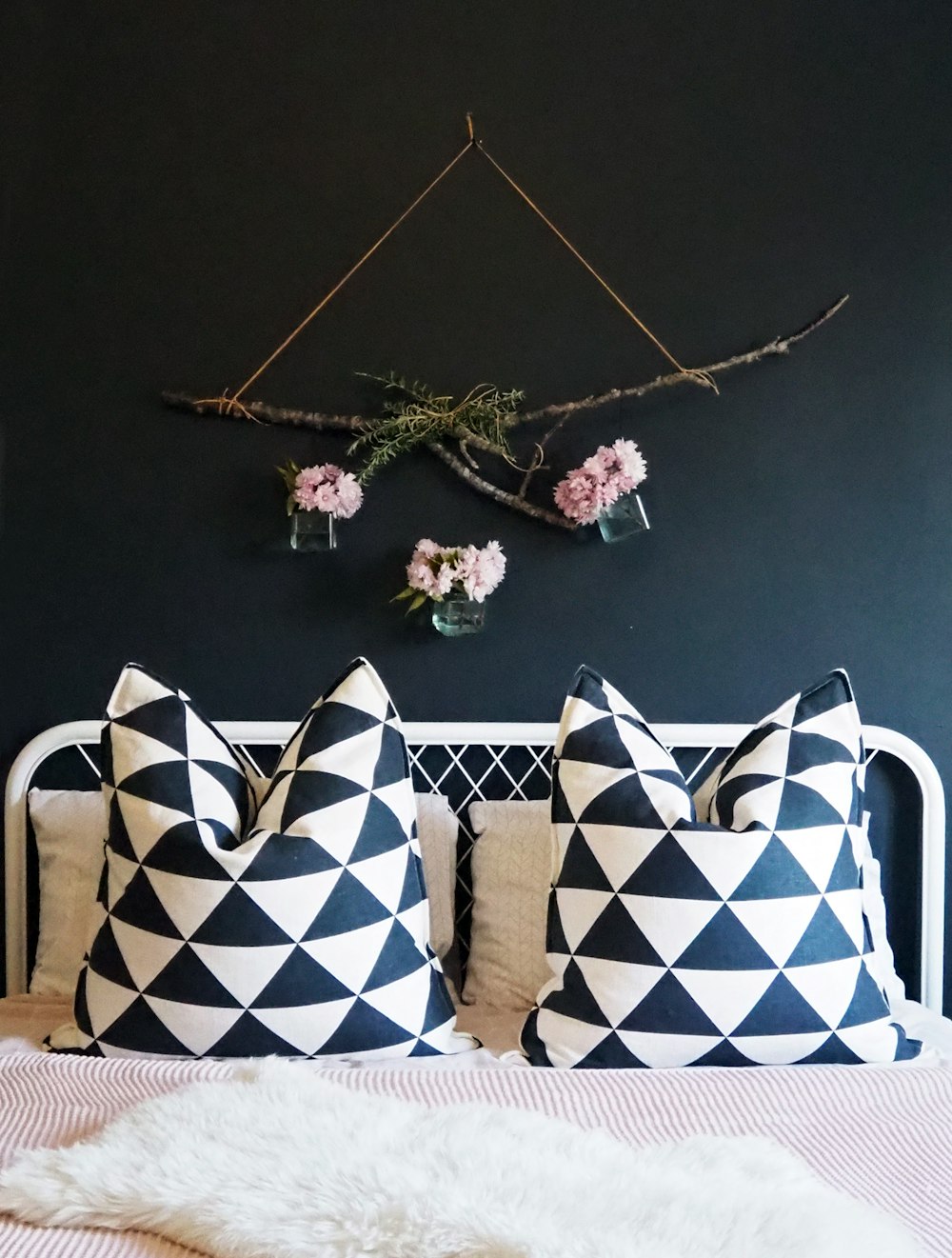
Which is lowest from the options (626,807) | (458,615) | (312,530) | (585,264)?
(626,807)

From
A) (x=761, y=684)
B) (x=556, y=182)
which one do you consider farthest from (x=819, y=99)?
(x=761, y=684)

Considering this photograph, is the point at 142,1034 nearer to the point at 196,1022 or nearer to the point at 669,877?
the point at 196,1022

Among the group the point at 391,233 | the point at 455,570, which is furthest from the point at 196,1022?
the point at 391,233

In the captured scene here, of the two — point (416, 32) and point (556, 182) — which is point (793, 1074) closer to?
point (556, 182)

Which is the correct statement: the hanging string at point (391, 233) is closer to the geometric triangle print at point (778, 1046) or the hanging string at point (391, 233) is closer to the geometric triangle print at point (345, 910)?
the geometric triangle print at point (345, 910)

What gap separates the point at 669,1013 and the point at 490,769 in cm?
68

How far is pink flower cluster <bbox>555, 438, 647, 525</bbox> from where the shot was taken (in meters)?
1.96

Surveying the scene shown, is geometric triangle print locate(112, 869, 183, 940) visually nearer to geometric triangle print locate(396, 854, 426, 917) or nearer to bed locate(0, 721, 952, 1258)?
bed locate(0, 721, 952, 1258)

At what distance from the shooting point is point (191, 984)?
147 centimetres

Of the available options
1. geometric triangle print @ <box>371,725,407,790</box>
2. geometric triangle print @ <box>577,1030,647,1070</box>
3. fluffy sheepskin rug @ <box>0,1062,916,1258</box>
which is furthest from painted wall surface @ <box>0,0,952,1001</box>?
fluffy sheepskin rug @ <box>0,1062,916,1258</box>

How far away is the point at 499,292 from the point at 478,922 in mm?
1166

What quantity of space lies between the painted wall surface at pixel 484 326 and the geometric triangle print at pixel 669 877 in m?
0.61

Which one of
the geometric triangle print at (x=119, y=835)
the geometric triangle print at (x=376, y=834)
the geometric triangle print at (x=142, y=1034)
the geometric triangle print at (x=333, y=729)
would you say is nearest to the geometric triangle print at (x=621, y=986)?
the geometric triangle print at (x=376, y=834)

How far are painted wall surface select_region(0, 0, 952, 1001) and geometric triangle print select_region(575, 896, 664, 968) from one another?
2.05ft
